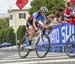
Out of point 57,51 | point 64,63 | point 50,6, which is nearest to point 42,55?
point 64,63

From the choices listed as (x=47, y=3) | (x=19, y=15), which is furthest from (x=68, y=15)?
(x=19, y=15)

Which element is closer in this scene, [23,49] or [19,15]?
[23,49]

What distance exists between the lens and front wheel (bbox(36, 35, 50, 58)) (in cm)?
1219

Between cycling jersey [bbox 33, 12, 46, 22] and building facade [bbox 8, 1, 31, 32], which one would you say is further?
building facade [bbox 8, 1, 31, 32]

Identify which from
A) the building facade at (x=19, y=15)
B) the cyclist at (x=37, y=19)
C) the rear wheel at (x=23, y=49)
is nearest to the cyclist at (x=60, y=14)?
the rear wheel at (x=23, y=49)

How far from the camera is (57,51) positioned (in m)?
16.1

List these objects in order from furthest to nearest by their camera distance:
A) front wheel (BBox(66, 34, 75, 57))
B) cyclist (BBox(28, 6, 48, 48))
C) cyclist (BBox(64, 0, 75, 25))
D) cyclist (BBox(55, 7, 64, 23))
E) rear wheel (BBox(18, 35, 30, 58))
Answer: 1. cyclist (BBox(55, 7, 64, 23))
2. cyclist (BBox(64, 0, 75, 25))
3. rear wheel (BBox(18, 35, 30, 58))
4. cyclist (BBox(28, 6, 48, 48))
5. front wheel (BBox(66, 34, 75, 57))

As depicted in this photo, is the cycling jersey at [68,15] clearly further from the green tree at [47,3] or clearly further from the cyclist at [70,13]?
the green tree at [47,3]

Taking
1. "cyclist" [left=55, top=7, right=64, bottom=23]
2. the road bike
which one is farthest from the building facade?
the road bike

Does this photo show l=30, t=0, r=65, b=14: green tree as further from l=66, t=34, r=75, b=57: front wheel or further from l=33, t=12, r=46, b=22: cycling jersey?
l=66, t=34, r=75, b=57: front wheel

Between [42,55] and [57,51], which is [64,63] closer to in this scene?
[42,55]

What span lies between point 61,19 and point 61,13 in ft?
0.81

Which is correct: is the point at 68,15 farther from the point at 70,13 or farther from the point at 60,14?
the point at 60,14

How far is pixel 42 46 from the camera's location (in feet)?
41.4
